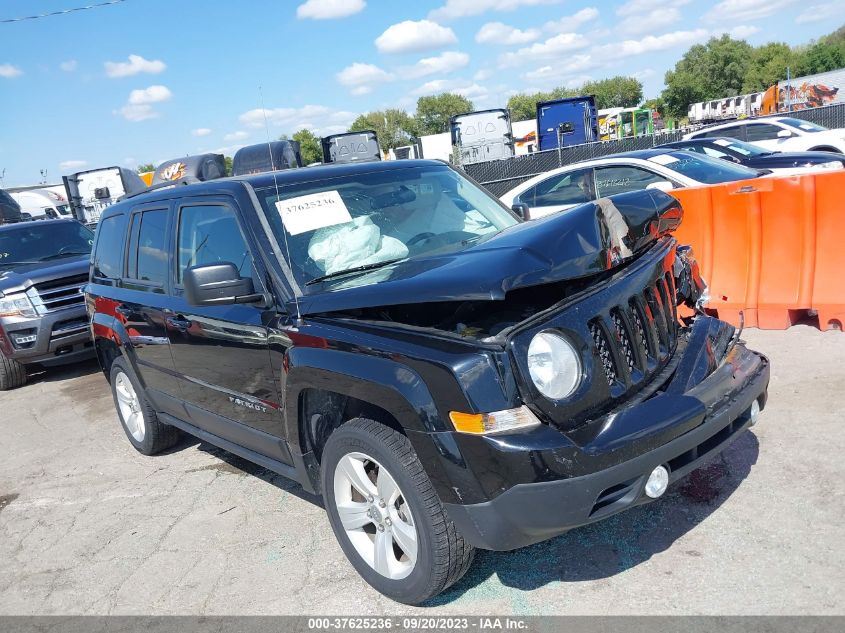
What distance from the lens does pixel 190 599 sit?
11.5 ft

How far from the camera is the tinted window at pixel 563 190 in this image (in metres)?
9.07

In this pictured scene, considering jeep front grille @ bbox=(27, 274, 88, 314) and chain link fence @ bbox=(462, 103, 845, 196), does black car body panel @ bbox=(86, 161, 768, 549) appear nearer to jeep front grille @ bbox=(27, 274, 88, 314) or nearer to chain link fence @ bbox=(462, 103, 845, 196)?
jeep front grille @ bbox=(27, 274, 88, 314)

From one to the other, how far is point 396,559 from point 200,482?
236cm

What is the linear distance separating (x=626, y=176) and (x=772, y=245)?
2.90 m

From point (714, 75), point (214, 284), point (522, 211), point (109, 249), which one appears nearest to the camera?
point (214, 284)

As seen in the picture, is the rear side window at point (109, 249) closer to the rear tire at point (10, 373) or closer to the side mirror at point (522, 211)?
the side mirror at point (522, 211)

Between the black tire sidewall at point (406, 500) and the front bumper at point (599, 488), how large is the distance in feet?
0.57

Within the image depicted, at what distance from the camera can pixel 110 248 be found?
17.8ft

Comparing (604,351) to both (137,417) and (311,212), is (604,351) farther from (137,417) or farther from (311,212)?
(137,417)

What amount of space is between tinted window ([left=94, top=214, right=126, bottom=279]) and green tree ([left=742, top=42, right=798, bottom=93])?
8504cm

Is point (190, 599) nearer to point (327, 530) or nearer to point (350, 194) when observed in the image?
point (327, 530)

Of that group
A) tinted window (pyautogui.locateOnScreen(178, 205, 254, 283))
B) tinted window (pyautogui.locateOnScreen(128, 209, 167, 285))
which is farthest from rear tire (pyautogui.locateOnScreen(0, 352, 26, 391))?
tinted window (pyautogui.locateOnScreen(178, 205, 254, 283))

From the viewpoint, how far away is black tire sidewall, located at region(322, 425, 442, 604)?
2.78m

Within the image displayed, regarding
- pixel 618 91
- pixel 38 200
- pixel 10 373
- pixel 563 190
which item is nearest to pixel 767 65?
pixel 618 91
